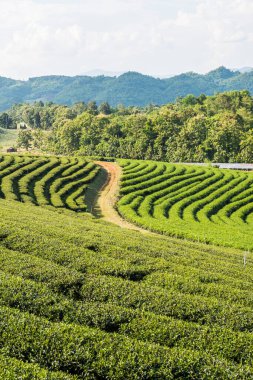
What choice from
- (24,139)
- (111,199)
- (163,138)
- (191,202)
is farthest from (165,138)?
(111,199)

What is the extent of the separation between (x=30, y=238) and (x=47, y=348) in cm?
1095

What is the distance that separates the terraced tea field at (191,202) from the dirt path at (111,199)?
96 centimetres

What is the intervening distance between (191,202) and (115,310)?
42.5 meters

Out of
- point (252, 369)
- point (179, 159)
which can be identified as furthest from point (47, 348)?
point (179, 159)

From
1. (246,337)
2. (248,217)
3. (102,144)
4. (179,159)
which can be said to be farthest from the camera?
(102,144)

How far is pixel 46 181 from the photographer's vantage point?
5844cm

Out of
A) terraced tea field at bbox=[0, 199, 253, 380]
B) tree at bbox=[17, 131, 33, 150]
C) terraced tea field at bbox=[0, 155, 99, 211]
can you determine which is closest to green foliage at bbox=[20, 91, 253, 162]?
tree at bbox=[17, 131, 33, 150]

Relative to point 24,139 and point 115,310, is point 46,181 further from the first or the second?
point 24,139

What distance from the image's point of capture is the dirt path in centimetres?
4669

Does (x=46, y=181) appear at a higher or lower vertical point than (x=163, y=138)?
lower

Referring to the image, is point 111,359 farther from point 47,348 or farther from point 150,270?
point 150,270

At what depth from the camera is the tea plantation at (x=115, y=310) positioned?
12.3 meters

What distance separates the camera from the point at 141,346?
13055 mm

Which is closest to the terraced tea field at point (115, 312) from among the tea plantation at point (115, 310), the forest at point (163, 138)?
the tea plantation at point (115, 310)
